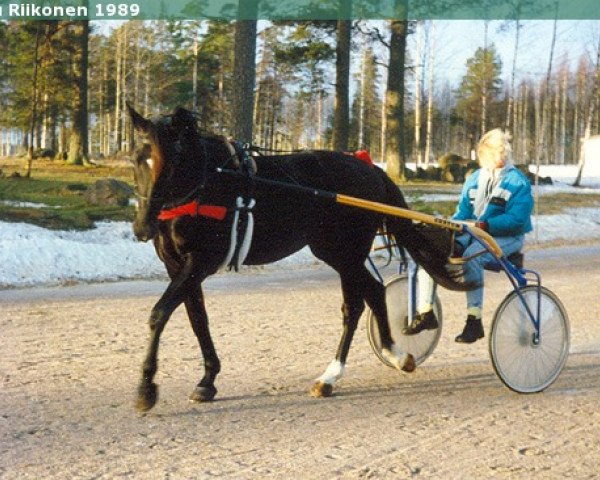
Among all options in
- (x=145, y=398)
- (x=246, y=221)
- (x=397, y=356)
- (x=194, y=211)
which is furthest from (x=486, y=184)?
(x=145, y=398)

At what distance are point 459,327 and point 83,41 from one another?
24.5 meters

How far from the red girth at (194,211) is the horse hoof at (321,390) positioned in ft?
4.08

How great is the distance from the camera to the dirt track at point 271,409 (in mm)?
4227

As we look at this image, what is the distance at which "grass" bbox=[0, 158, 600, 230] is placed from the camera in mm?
14945

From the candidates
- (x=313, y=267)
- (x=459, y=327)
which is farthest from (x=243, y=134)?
(x=459, y=327)

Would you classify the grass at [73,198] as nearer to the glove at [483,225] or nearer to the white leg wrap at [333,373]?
the white leg wrap at [333,373]

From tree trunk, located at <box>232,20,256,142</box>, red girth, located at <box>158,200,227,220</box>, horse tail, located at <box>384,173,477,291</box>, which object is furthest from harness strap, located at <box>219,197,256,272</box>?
tree trunk, located at <box>232,20,256,142</box>

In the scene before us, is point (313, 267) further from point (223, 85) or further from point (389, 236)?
point (223, 85)

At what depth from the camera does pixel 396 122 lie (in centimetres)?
2489

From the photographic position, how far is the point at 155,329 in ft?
16.6

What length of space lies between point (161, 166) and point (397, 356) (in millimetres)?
2317

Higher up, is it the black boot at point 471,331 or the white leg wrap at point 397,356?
the black boot at point 471,331

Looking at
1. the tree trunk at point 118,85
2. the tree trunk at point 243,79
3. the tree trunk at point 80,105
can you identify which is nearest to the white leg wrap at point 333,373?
the tree trunk at point 243,79

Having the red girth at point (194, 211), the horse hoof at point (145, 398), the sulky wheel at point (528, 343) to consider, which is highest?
the red girth at point (194, 211)
